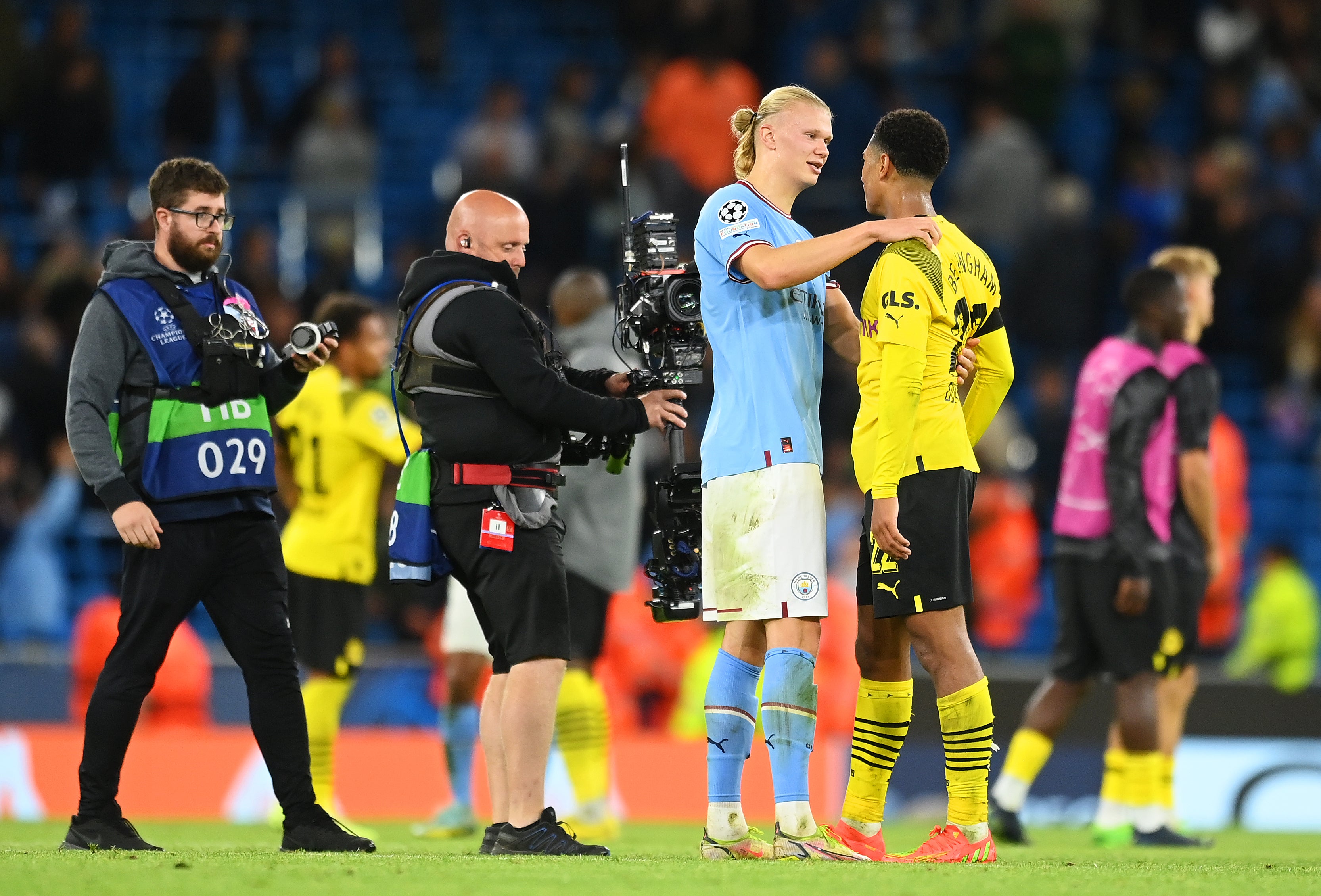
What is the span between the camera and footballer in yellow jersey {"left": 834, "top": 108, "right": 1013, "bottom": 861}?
5.97 m

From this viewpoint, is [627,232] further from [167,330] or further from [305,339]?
[167,330]

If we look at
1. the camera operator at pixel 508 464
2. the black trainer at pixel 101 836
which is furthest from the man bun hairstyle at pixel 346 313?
the black trainer at pixel 101 836

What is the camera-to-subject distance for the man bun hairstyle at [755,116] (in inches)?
244

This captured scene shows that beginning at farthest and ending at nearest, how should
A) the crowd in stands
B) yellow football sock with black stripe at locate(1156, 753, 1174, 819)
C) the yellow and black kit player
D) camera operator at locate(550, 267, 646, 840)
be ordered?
the crowd in stands, yellow football sock with black stripe at locate(1156, 753, 1174, 819), camera operator at locate(550, 267, 646, 840), the yellow and black kit player

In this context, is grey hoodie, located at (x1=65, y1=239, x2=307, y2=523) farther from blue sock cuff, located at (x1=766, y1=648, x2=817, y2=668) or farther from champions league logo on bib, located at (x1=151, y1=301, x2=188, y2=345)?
blue sock cuff, located at (x1=766, y1=648, x2=817, y2=668)

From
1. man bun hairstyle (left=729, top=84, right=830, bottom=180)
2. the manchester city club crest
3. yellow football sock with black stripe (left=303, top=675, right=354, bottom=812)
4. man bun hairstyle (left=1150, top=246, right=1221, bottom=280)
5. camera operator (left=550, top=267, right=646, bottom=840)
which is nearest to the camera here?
the manchester city club crest

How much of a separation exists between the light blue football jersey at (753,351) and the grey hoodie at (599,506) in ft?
7.40

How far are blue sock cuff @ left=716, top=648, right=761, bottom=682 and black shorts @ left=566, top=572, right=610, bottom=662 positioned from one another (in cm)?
246

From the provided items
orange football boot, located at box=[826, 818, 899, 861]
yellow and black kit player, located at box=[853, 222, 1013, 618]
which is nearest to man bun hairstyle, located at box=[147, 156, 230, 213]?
yellow and black kit player, located at box=[853, 222, 1013, 618]

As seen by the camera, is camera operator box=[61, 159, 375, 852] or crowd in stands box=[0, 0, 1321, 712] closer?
camera operator box=[61, 159, 375, 852]

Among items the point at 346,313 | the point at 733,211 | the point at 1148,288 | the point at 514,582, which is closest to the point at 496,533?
the point at 514,582

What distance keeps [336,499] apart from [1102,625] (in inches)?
149

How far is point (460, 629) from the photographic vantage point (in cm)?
872

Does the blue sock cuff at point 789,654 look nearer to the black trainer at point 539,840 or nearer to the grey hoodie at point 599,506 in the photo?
the black trainer at point 539,840
